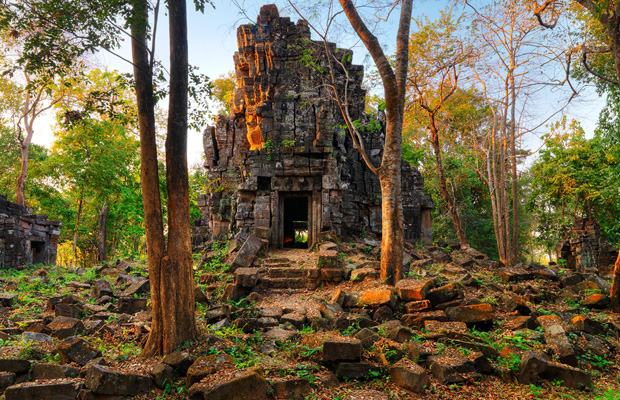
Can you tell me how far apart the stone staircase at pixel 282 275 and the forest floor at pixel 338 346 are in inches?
35.4

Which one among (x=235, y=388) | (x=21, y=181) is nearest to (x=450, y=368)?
(x=235, y=388)

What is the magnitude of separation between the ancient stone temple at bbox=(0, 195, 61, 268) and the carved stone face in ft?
30.8

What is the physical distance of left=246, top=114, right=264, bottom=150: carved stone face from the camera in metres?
13.0

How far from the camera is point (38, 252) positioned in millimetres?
15594

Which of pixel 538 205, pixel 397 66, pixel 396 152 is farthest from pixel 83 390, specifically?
pixel 538 205

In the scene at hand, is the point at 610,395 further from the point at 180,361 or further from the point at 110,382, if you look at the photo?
the point at 110,382

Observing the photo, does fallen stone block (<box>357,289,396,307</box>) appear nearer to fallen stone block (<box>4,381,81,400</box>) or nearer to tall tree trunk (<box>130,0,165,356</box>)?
tall tree trunk (<box>130,0,165,356</box>)

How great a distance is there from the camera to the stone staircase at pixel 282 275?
9242mm

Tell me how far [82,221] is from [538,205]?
91.3ft

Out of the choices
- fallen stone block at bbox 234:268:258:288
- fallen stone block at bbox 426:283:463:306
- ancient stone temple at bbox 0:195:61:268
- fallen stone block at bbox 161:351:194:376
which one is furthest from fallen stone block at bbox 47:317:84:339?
ancient stone temple at bbox 0:195:61:268

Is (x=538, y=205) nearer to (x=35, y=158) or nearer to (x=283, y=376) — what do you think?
(x=283, y=376)

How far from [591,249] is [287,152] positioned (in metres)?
13.2

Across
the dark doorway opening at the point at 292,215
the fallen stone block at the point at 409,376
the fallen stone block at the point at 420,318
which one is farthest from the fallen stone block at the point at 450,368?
the dark doorway opening at the point at 292,215

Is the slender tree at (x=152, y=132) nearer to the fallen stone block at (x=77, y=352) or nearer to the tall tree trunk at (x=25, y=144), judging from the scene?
the fallen stone block at (x=77, y=352)
